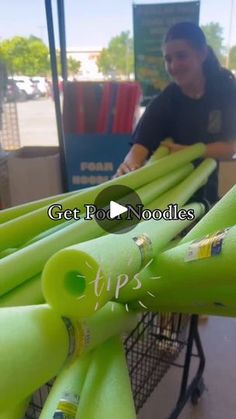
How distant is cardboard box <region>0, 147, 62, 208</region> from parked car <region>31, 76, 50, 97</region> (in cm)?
61

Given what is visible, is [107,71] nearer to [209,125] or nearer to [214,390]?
[209,125]

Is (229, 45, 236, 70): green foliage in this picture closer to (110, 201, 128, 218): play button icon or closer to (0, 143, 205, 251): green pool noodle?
(0, 143, 205, 251): green pool noodle

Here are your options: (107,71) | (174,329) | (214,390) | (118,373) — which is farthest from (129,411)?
(107,71)

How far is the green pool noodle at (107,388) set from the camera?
0.49 metres

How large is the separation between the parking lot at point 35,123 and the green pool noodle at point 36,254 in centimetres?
266

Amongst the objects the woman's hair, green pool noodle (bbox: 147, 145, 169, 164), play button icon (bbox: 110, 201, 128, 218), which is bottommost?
play button icon (bbox: 110, 201, 128, 218)

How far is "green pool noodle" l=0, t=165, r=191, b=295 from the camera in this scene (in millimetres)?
500

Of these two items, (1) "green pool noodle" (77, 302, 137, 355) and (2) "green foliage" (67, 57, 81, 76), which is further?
(2) "green foliage" (67, 57, 81, 76)

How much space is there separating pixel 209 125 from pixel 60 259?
1103 mm

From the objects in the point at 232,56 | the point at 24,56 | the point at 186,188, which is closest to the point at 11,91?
the point at 24,56

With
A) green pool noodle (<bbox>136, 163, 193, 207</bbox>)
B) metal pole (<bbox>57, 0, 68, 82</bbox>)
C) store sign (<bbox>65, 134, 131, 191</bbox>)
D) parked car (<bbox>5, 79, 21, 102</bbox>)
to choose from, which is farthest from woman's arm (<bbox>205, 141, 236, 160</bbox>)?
parked car (<bbox>5, 79, 21, 102</bbox>)

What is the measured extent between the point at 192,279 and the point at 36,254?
0.23 m

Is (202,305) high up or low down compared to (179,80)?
down

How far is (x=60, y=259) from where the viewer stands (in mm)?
425
